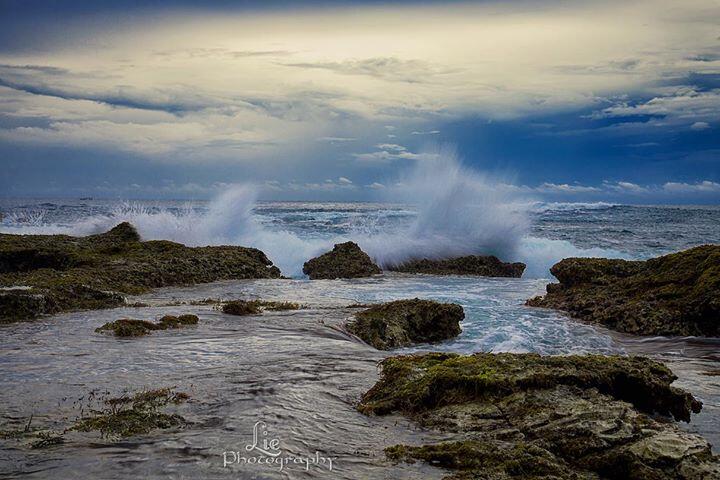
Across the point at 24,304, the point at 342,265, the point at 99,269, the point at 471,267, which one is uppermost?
the point at 24,304

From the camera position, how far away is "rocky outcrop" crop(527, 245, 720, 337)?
11.6m

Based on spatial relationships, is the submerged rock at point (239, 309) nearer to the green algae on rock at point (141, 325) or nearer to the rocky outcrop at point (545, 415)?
the green algae on rock at point (141, 325)

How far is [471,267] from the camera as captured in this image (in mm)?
24812

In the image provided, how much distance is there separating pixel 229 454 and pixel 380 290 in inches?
Result: 546

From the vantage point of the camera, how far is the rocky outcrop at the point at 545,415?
4.34m

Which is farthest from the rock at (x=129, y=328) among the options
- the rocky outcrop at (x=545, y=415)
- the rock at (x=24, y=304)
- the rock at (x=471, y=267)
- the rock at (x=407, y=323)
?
the rock at (x=471, y=267)

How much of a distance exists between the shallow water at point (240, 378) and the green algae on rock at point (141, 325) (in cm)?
28

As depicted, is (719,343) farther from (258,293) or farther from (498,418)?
(258,293)

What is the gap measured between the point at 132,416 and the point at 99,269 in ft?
41.5

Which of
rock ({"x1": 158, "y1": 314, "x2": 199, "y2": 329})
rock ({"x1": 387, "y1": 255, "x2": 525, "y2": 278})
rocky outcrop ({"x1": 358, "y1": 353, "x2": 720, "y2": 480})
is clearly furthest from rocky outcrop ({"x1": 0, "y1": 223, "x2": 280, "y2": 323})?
rocky outcrop ({"x1": 358, "y1": 353, "x2": 720, "y2": 480})

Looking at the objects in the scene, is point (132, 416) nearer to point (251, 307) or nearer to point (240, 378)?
point (240, 378)

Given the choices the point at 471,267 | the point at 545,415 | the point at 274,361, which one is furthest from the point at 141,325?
the point at 471,267

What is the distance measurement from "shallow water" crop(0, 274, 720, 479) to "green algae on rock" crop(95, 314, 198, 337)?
28 centimetres

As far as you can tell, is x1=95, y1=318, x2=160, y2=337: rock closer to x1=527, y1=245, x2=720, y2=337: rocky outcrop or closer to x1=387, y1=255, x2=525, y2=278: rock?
x1=527, y1=245, x2=720, y2=337: rocky outcrop
